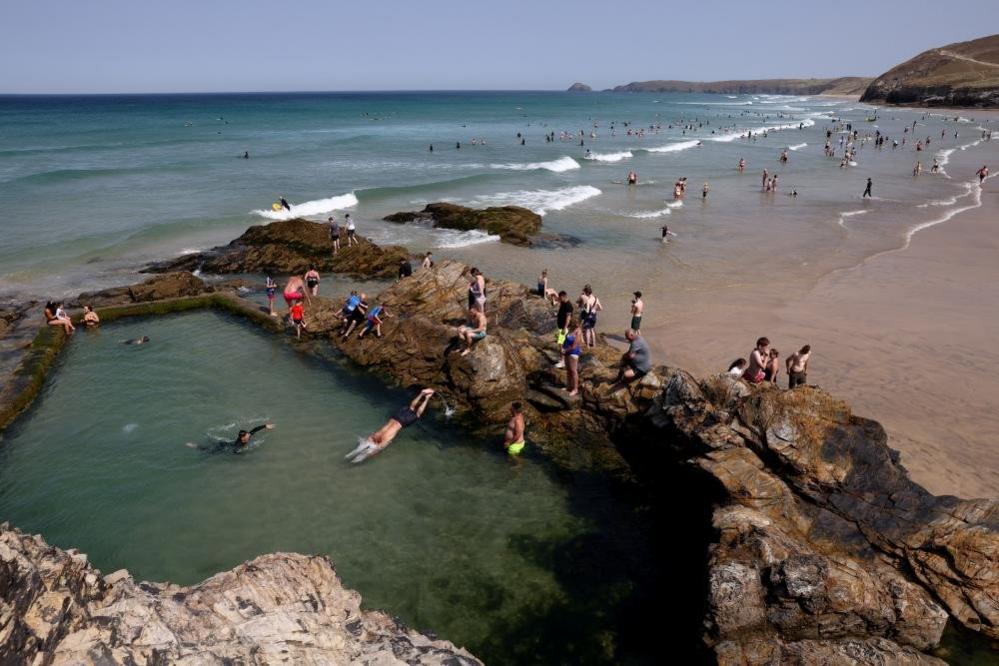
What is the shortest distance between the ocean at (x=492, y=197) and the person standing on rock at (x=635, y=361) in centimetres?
1122

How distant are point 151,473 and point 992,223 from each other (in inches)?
1645

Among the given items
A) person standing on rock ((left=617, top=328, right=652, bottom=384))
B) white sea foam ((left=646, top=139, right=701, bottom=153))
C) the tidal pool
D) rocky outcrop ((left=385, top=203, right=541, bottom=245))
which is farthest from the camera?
white sea foam ((left=646, top=139, right=701, bottom=153))

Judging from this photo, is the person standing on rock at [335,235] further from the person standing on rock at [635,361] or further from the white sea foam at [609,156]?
the white sea foam at [609,156]

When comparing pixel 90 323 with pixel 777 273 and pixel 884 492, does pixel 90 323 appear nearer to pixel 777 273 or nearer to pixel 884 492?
pixel 884 492

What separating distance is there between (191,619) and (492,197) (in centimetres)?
4120

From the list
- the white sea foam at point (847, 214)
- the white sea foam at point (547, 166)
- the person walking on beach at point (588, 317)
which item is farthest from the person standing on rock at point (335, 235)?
the white sea foam at point (547, 166)

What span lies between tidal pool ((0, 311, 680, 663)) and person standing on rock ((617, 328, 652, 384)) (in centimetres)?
247

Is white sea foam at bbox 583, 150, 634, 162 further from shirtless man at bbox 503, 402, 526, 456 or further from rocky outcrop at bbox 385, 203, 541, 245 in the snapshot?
shirtless man at bbox 503, 402, 526, 456

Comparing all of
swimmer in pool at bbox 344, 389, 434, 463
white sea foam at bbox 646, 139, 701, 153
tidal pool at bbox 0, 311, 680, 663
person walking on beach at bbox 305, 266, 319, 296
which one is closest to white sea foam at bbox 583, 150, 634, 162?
white sea foam at bbox 646, 139, 701, 153

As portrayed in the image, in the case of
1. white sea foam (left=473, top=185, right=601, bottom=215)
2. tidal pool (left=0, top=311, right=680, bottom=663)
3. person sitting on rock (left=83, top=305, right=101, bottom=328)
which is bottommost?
tidal pool (left=0, top=311, right=680, bottom=663)

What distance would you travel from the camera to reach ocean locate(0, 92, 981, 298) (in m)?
27.5

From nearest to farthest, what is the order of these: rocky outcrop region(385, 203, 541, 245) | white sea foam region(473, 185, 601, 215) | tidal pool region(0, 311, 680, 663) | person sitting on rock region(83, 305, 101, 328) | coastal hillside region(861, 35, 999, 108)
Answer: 1. tidal pool region(0, 311, 680, 663)
2. person sitting on rock region(83, 305, 101, 328)
3. rocky outcrop region(385, 203, 541, 245)
4. white sea foam region(473, 185, 601, 215)
5. coastal hillside region(861, 35, 999, 108)

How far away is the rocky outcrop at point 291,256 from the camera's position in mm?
26047

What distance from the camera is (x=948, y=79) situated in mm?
132000
